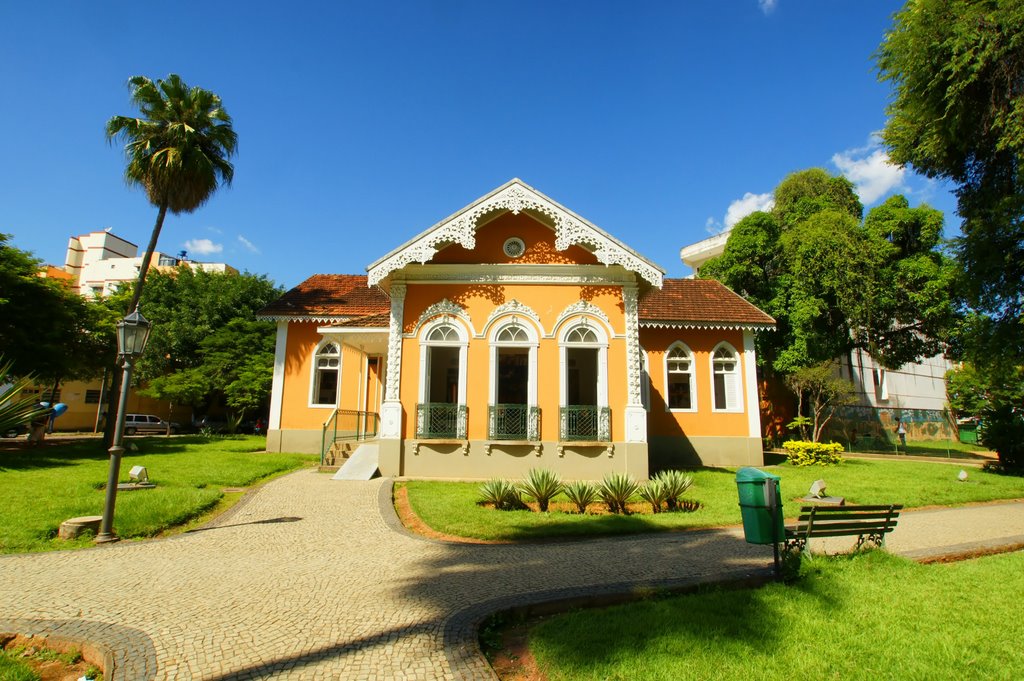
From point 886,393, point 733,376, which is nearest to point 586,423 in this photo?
point 733,376

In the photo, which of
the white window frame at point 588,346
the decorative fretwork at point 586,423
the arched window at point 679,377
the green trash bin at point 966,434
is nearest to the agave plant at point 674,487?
the decorative fretwork at point 586,423

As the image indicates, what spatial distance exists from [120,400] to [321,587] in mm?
5286

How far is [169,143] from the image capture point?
1905 centimetres

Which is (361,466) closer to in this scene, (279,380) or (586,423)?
(586,423)

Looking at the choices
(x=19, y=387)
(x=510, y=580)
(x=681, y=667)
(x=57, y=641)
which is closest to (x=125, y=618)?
(x=57, y=641)

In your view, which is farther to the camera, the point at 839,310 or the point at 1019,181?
the point at 839,310

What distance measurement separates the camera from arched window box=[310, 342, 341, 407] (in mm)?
20297

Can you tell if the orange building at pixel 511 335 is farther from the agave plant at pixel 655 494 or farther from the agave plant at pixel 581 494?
the agave plant at pixel 581 494

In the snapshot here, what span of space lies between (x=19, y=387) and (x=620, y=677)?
408 inches

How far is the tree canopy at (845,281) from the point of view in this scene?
23859mm

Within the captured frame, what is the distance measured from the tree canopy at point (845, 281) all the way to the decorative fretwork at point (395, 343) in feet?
57.5

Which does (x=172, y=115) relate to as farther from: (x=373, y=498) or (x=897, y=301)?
(x=897, y=301)

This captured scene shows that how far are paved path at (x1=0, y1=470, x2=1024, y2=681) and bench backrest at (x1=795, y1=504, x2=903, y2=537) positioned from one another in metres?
0.81

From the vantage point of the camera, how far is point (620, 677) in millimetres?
3768
